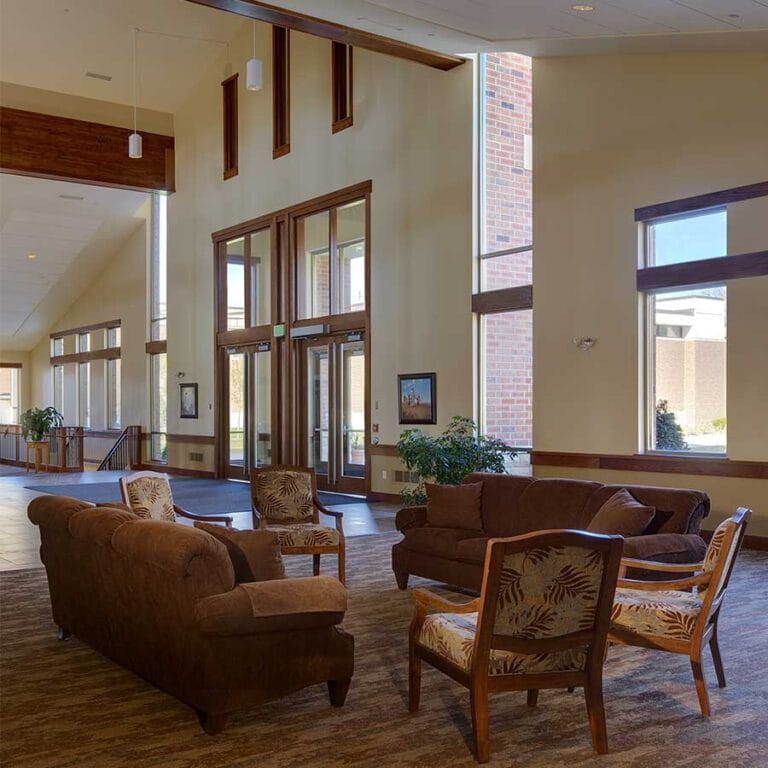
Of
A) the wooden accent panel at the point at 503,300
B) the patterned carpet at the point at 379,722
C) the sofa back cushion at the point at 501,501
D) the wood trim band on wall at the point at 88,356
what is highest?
the wooden accent panel at the point at 503,300

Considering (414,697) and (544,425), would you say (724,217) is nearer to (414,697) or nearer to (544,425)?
(544,425)

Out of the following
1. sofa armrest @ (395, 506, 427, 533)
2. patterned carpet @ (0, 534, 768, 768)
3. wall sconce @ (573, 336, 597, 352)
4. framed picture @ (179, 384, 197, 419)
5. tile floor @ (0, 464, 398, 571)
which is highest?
wall sconce @ (573, 336, 597, 352)

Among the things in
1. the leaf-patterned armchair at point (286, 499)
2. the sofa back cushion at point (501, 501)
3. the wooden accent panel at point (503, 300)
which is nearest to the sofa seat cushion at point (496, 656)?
the sofa back cushion at point (501, 501)

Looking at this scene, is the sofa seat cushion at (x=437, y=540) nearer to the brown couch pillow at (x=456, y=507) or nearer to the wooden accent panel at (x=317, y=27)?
the brown couch pillow at (x=456, y=507)

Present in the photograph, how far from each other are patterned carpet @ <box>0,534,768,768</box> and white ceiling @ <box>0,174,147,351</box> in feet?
44.4

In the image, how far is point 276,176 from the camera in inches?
545

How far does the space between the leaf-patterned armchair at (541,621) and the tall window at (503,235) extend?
6900 millimetres

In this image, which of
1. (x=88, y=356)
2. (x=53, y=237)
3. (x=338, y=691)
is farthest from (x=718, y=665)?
(x=88, y=356)

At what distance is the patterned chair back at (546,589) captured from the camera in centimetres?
319

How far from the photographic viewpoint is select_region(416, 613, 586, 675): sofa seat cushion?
10.9 ft

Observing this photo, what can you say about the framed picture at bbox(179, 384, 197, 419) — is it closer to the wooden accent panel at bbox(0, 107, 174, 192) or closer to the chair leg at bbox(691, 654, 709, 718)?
the wooden accent panel at bbox(0, 107, 174, 192)

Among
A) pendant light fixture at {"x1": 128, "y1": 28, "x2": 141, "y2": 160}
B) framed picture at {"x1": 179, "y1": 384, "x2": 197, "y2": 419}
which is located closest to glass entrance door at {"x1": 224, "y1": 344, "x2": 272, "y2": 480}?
framed picture at {"x1": 179, "y1": 384, "x2": 197, "y2": 419}

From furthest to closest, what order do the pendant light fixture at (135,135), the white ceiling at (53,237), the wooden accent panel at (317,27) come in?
A: the white ceiling at (53,237) < the pendant light fixture at (135,135) < the wooden accent panel at (317,27)

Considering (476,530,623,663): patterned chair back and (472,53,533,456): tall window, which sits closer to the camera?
(476,530,623,663): patterned chair back
